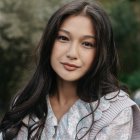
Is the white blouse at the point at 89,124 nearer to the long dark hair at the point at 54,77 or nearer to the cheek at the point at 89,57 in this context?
the long dark hair at the point at 54,77

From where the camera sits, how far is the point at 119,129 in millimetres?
2908

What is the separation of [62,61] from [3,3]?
7.26 m

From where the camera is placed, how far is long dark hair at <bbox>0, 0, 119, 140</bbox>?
116 inches

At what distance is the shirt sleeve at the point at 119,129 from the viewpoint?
2.88 meters

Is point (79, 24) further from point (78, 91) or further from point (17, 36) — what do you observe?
point (17, 36)

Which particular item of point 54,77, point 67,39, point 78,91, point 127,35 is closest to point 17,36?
point 54,77

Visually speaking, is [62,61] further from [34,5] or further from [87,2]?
[34,5]

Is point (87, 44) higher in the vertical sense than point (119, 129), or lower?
higher

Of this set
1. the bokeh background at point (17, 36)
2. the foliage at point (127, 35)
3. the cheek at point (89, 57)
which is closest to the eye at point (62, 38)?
the cheek at point (89, 57)

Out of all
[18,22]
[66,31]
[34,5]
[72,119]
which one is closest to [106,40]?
[66,31]

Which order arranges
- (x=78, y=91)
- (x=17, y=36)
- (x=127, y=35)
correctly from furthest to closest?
(x=127, y=35) < (x=17, y=36) < (x=78, y=91)

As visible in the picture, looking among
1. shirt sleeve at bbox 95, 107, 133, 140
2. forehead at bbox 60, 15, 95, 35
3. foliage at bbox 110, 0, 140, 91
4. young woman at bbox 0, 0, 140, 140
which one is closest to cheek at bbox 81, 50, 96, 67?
young woman at bbox 0, 0, 140, 140

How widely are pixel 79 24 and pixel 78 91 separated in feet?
1.25

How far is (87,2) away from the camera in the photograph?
9.89 feet
